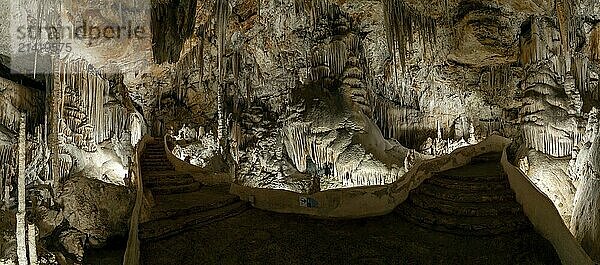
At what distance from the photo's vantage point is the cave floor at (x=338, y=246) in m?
6.45

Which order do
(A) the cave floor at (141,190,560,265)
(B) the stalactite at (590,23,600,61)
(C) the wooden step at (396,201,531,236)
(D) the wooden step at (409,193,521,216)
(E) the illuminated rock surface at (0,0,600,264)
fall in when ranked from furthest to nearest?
(B) the stalactite at (590,23,600,61) → (E) the illuminated rock surface at (0,0,600,264) → (D) the wooden step at (409,193,521,216) → (C) the wooden step at (396,201,531,236) → (A) the cave floor at (141,190,560,265)

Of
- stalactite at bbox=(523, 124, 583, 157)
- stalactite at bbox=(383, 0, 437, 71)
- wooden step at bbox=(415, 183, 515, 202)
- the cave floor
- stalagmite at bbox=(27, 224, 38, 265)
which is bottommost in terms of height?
stalagmite at bbox=(27, 224, 38, 265)

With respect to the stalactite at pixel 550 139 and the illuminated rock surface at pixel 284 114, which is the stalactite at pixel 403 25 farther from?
the stalactite at pixel 550 139

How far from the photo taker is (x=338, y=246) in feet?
22.9

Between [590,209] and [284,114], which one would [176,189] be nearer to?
[284,114]

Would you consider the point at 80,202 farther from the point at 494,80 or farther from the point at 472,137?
the point at 494,80

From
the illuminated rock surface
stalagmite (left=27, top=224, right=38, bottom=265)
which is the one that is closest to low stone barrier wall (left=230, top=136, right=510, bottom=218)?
the illuminated rock surface

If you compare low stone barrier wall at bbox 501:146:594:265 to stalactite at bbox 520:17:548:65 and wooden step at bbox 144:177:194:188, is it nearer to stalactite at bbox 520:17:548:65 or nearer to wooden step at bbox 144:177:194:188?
wooden step at bbox 144:177:194:188

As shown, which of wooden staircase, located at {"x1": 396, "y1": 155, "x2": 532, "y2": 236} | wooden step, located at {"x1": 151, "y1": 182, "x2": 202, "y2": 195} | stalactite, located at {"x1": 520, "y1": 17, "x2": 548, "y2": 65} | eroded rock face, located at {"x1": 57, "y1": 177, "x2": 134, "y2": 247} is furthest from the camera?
stalactite, located at {"x1": 520, "y1": 17, "x2": 548, "y2": 65}

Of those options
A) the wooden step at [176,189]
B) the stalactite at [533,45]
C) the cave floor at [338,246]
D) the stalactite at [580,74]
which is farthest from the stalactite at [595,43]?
the wooden step at [176,189]

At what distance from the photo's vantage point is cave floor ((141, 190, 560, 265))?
6.45m

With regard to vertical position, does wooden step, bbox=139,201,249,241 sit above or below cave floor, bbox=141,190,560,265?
above

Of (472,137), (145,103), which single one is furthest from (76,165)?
(472,137)

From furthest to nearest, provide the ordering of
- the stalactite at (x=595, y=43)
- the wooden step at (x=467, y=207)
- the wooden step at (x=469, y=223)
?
the stalactite at (x=595, y=43)
the wooden step at (x=467, y=207)
the wooden step at (x=469, y=223)
